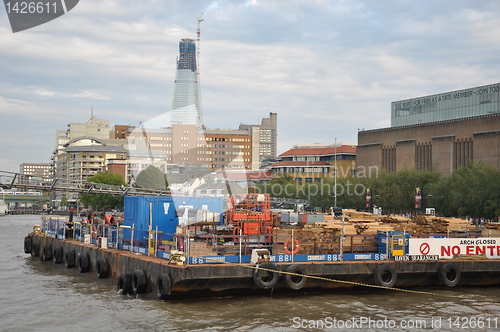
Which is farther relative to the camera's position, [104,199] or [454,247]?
[104,199]

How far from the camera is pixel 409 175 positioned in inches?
3750

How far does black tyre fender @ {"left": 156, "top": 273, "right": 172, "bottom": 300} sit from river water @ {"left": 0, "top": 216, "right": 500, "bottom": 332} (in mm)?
390

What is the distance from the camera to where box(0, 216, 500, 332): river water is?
65.7ft

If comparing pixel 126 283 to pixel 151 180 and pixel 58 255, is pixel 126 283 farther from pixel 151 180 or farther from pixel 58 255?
pixel 151 180

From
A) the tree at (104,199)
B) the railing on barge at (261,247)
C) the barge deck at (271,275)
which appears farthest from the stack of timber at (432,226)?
the tree at (104,199)

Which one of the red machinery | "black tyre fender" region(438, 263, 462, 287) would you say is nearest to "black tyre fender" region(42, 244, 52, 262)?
the red machinery

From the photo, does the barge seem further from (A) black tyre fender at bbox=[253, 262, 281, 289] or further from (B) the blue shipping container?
(B) the blue shipping container

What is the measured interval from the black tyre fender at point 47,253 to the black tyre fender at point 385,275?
23.0m

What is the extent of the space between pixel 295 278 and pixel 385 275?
159 inches

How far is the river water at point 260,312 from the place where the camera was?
20031 millimetres

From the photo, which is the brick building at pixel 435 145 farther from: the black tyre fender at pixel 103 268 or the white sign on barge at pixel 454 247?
the black tyre fender at pixel 103 268

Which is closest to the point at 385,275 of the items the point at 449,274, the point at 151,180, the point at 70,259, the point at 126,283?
the point at 449,274

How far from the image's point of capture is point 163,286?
21.5m

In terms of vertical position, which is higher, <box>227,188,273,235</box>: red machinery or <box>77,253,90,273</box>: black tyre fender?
<box>227,188,273,235</box>: red machinery
